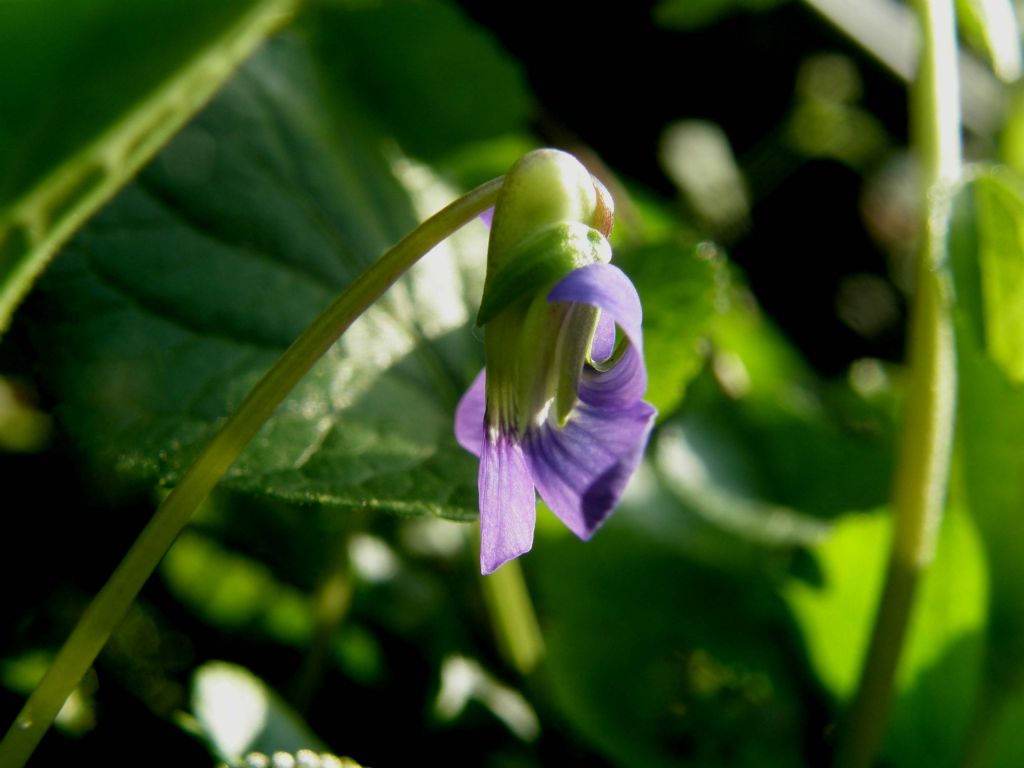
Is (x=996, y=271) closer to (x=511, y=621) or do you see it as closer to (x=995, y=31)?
(x=995, y=31)

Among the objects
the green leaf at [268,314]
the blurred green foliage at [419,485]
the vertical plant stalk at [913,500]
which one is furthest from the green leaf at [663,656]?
the green leaf at [268,314]

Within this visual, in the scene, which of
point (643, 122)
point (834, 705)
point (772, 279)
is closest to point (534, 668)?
point (834, 705)

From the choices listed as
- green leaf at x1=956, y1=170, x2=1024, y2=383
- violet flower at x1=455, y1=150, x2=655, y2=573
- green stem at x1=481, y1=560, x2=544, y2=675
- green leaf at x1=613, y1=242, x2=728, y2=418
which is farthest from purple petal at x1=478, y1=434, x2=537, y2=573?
green stem at x1=481, y1=560, x2=544, y2=675

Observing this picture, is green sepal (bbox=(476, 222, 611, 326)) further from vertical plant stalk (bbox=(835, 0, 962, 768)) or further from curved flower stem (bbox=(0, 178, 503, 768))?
vertical plant stalk (bbox=(835, 0, 962, 768))

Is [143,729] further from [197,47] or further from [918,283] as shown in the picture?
[918,283]

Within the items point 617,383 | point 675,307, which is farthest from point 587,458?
Result: point 675,307

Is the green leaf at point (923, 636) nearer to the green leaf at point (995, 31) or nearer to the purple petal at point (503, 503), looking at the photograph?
the green leaf at point (995, 31)
